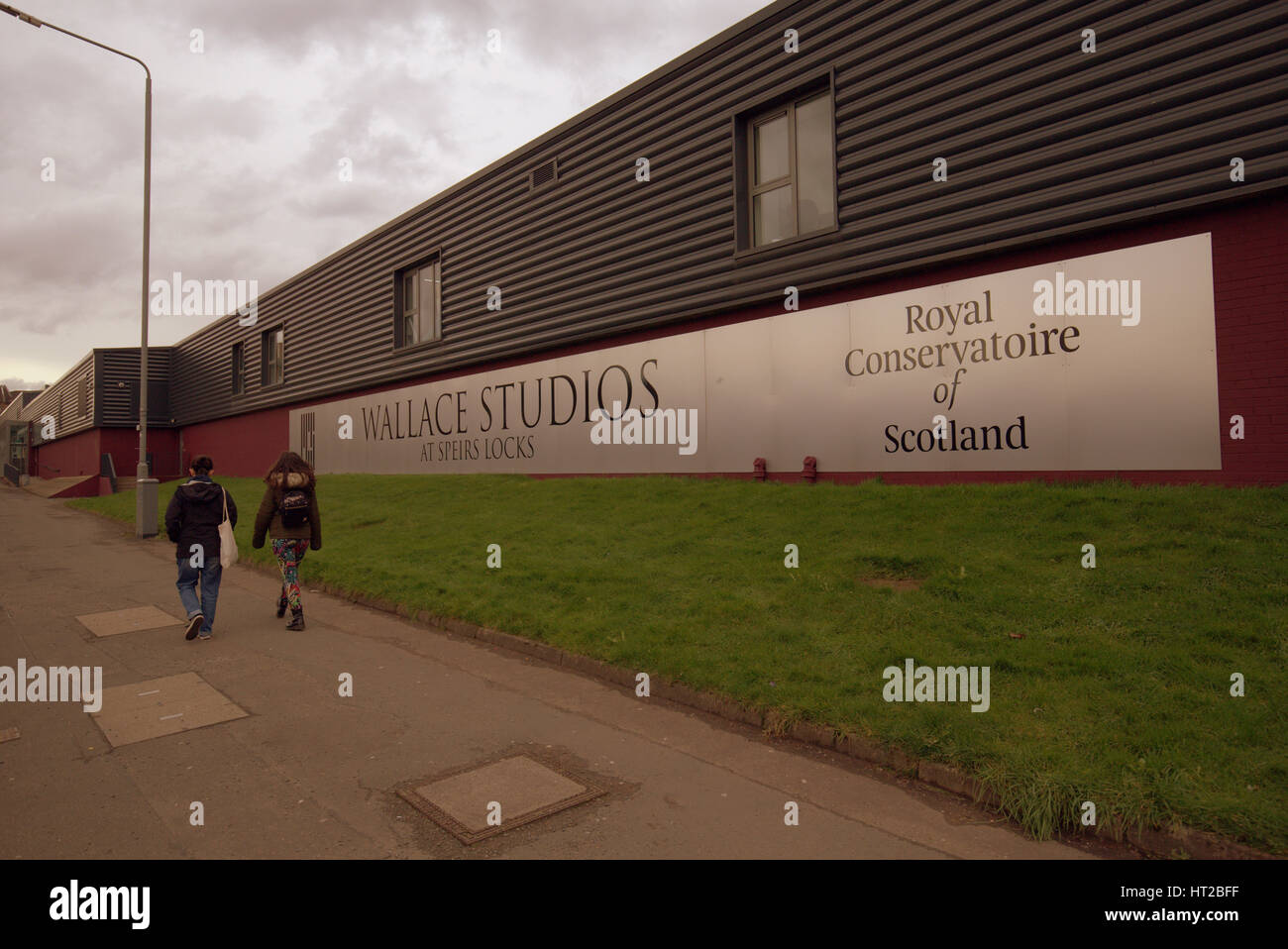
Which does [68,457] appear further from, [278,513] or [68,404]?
[278,513]

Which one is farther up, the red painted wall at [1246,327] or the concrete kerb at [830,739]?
the red painted wall at [1246,327]

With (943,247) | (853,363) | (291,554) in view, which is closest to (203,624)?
(291,554)

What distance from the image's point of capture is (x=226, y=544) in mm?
8086

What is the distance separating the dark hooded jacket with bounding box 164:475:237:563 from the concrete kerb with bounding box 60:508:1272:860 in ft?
6.96

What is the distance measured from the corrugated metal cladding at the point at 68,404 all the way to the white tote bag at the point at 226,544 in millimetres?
37050

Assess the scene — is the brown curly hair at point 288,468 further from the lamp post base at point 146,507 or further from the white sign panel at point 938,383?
the lamp post base at point 146,507

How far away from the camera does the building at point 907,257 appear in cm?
791

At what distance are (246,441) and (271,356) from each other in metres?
3.49

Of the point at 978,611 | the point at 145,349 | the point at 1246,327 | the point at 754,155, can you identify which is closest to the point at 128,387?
the point at 145,349

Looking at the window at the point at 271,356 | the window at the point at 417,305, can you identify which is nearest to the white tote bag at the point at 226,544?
the window at the point at 417,305

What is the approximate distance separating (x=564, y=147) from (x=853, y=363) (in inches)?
351

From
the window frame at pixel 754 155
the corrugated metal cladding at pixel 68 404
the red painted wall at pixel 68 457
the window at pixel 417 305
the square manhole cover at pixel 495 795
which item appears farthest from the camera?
the corrugated metal cladding at pixel 68 404

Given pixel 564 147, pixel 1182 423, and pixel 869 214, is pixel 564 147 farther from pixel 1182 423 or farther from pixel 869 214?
pixel 1182 423

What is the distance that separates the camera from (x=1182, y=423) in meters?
8.01
